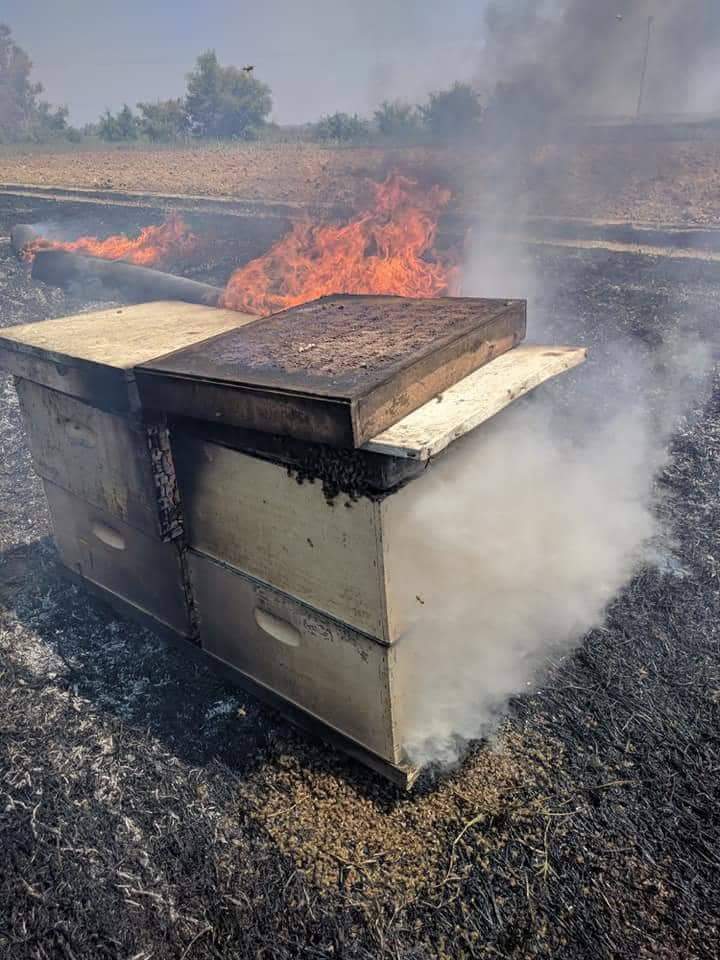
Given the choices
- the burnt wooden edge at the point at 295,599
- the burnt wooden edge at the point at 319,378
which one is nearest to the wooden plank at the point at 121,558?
the burnt wooden edge at the point at 295,599

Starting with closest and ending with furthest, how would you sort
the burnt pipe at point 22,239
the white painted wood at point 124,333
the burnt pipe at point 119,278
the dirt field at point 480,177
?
the white painted wood at point 124,333
the burnt pipe at point 119,278
the burnt pipe at point 22,239
the dirt field at point 480,177

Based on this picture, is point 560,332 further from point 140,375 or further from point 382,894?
point 382,894

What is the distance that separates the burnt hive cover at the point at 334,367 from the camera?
2.30 m

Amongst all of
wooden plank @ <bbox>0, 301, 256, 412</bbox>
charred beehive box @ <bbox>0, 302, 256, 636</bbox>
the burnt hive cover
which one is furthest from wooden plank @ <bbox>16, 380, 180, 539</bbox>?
the burnt hive cover

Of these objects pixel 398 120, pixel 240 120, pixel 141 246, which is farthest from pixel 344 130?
pixel 141 246

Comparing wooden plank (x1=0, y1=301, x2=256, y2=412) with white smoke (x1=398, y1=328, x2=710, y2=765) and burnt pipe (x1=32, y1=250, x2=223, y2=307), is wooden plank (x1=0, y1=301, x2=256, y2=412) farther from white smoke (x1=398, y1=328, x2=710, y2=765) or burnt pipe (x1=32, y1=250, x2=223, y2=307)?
burnt pipe (x1=32, y1=250, x2=223, y2=307)

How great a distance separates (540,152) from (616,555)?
16257 millimetres

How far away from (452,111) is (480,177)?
8.60 m

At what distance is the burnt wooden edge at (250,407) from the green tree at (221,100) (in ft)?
125

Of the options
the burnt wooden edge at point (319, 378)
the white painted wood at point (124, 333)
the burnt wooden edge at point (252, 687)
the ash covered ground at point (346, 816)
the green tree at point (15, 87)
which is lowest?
the ash covered ground at point (346, 816)

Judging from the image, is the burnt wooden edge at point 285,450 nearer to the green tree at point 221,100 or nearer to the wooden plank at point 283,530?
the wooden plank at point 283,530

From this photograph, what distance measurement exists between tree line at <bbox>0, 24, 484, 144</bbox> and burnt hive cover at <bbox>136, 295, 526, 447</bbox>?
1953 cm

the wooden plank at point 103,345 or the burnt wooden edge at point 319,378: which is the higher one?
the burnt wooden edge at point 319,378

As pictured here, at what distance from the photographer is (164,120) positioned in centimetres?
3575
